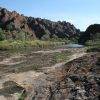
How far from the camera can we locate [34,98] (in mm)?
23547

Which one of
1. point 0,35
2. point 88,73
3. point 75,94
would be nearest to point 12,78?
point 88,73

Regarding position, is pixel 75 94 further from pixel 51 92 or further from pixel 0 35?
pixel 0 35

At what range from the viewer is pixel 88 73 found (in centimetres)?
3238

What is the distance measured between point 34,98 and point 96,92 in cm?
529

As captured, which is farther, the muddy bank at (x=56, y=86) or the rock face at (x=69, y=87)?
the muddy bank at (x=56, y=86)

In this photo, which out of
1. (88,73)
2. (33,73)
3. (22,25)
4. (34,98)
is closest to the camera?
(34,98)

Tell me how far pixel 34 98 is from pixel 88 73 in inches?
418

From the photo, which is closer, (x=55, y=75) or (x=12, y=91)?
(x=12, y=91)

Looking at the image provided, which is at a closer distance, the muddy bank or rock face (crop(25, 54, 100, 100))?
rock face (crop(25, 54, 100, 100))

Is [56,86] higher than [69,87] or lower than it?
lower

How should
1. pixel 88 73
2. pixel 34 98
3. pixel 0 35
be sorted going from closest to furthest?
pixel 34 98
pixel 88 73
pixel 0 35

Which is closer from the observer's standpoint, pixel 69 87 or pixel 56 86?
pixel 69 87

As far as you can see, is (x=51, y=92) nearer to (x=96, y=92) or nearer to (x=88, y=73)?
(x=96, y=92)

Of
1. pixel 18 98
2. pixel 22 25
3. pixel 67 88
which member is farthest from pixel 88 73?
pixel 22 25
